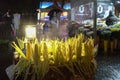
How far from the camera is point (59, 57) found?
323 centimetres

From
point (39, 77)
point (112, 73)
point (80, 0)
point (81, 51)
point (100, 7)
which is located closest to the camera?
point (39, 77)

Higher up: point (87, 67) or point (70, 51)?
point (70, 51)

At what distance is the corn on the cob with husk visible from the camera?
123 inches

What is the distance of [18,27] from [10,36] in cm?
48

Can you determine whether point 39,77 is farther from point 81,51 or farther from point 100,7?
point 100,7

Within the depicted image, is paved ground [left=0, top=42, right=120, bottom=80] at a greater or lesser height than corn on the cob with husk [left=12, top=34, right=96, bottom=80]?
lesser

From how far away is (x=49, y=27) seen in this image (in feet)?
31.8

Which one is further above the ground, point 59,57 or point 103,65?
point 59,57

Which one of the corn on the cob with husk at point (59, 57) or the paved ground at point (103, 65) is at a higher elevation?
the corn on the cob with husk at point (59, 57)

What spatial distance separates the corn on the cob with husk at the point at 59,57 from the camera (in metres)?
3.13

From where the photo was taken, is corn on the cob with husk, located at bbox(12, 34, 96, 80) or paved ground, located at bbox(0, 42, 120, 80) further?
paved ground, located at bbox(0, 42, 120, 80)

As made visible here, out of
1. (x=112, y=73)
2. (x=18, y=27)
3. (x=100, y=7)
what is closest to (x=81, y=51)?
(x=112, y=73)

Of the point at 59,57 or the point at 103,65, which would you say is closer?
the point at 59,57

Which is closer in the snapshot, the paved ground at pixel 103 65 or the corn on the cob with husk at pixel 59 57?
the corn on the cob with husk at pixel 59 57
